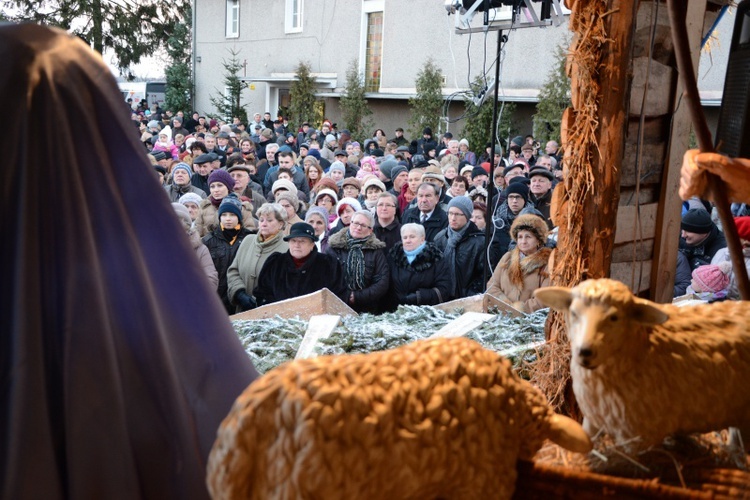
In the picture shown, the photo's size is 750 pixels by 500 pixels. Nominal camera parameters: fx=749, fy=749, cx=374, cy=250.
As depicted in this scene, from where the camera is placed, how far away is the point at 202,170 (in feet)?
29.9

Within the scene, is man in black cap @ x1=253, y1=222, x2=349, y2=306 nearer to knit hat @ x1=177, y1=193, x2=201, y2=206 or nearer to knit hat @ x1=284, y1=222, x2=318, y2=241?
knit hat @ x1=284, y1=222, x2=318, y2=241

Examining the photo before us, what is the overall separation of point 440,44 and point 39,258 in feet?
54.7

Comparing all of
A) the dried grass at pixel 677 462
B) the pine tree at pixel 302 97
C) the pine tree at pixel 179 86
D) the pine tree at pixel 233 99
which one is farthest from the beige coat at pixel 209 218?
the pine tree at pixel 179 86

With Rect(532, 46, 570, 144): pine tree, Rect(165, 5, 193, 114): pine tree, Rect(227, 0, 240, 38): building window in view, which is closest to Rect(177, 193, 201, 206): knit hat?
Rect(532, 46, 570, 144): pine tree

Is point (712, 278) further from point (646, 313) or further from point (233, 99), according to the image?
point (233, 99)

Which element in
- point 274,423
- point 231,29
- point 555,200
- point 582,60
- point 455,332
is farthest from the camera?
point 231,29

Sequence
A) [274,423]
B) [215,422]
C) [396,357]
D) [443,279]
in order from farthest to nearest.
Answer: [443,279] < [215,422] < [396,357] < [274,423]

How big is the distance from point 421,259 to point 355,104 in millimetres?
14331

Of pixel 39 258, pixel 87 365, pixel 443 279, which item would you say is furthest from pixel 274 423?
pixel 443 279

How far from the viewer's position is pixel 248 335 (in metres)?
3.60

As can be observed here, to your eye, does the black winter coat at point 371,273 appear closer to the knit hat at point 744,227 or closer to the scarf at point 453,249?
the scarf at point 453,249

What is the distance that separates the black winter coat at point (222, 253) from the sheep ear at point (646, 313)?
462cm

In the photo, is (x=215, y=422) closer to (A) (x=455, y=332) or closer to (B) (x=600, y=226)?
(B) (x=600, y=226)

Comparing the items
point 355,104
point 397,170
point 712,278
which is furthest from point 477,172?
point 355,104
